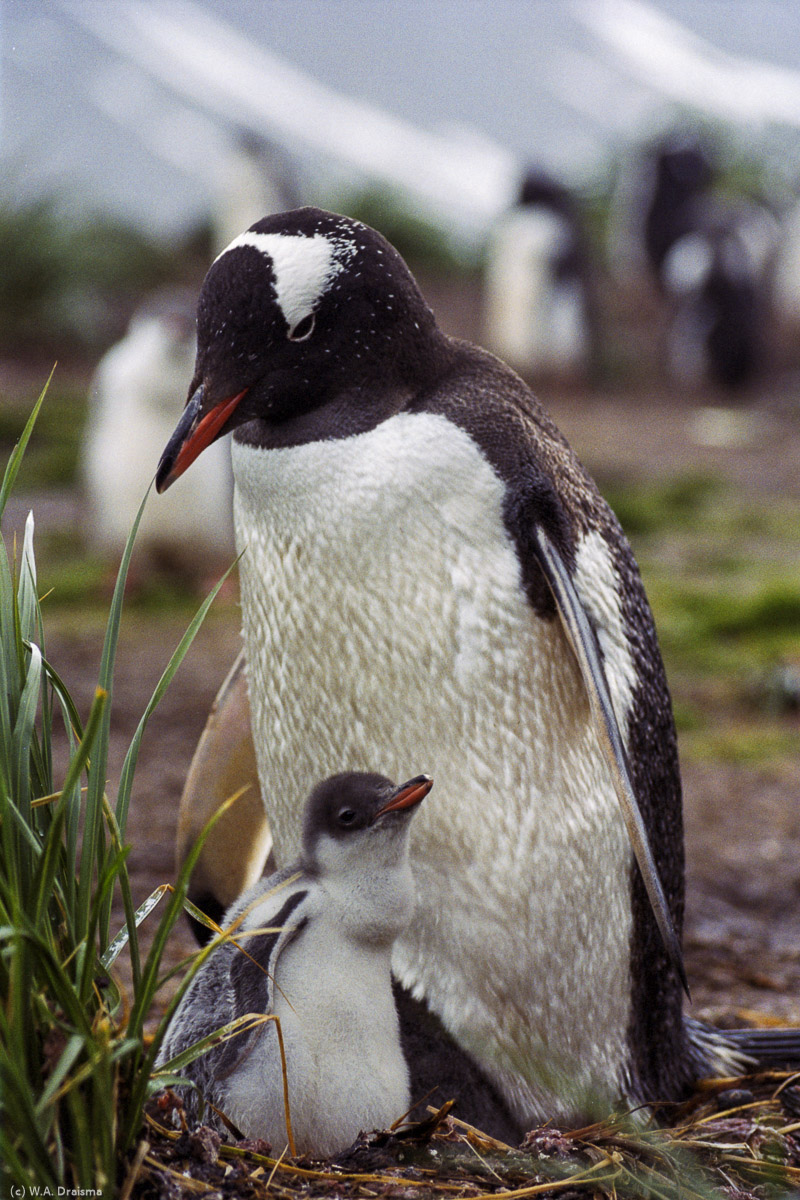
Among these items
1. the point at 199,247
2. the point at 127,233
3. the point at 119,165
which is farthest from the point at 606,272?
the point at 119,165

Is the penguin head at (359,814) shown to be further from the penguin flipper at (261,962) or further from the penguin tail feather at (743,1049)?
the penguin tail feather at (743,1049)

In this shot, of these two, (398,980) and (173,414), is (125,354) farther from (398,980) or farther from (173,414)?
(398,980)

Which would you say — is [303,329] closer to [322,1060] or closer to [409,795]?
[409,795]

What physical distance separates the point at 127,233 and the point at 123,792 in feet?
37.0

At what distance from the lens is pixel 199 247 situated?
42.4 ft

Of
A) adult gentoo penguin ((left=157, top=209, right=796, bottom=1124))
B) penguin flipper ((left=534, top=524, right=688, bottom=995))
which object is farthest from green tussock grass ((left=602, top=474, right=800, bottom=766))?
penguin flipper ((left=534, top=524, right=688, bottom=995))

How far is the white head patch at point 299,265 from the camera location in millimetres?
1725

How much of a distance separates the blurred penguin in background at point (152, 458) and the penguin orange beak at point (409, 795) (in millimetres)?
4362

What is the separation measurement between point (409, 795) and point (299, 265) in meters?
0.70

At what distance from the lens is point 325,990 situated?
5.54ft

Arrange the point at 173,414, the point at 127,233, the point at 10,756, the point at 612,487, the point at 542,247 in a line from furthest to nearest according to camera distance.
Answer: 1. the point at 542,247
2. the point at 127,233
3. the point at 612,487
4. the point at 173,414
5. the point at 10,756

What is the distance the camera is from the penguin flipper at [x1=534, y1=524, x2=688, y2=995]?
1.76 metres

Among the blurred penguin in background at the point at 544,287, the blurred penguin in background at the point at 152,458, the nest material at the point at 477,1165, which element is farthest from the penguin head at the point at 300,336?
the blurred penguin in background at the point at 544,287

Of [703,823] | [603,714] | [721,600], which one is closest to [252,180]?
[721,600]
